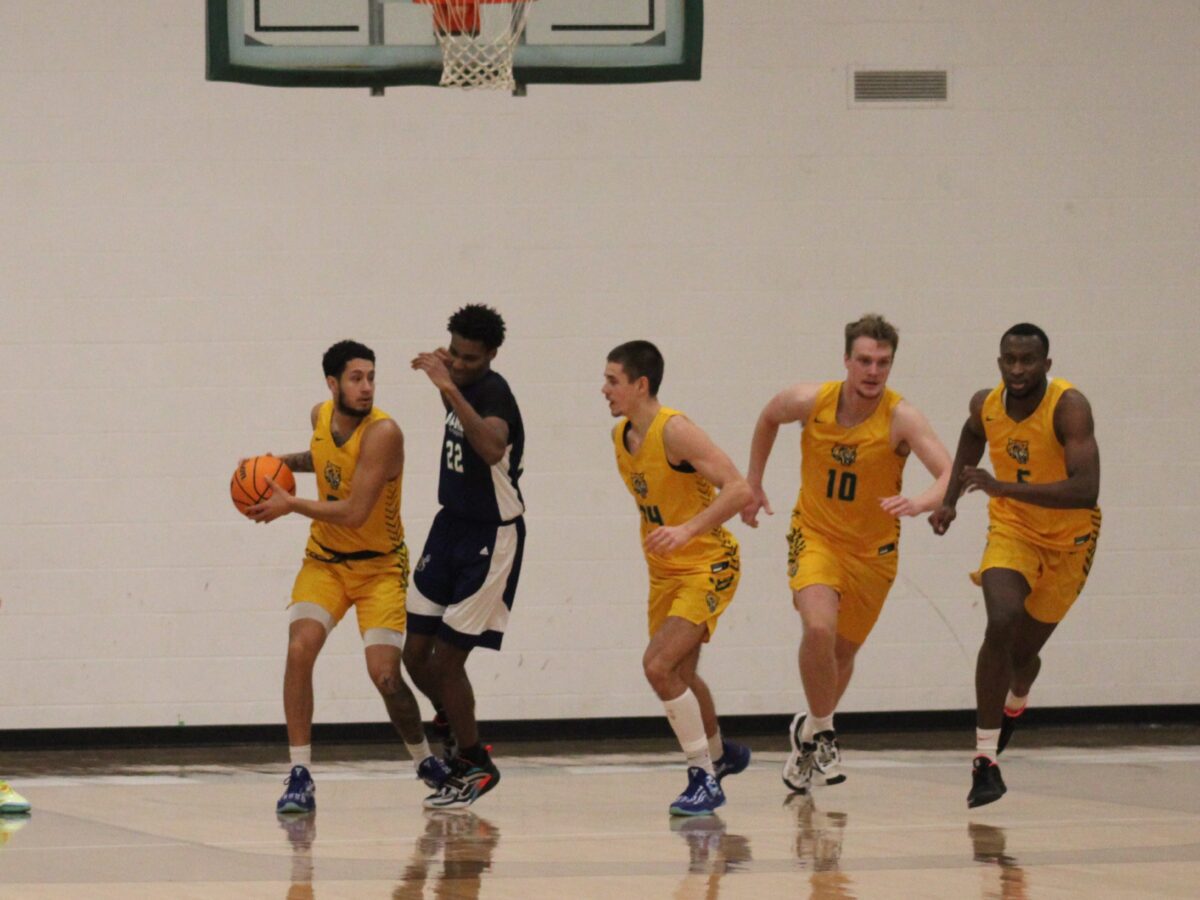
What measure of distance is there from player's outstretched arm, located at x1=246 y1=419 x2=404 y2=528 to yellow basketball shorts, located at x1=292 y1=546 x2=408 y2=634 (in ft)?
0.88

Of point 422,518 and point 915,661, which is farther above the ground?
point 422,518

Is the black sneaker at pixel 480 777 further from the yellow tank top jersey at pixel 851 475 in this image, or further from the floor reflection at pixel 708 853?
the yellow tank top jersey at pixel 851 475

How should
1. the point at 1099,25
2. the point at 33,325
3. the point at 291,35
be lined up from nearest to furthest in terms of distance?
1. the point at 291,35
2. the point at 33,325
3. the point at 1099,25

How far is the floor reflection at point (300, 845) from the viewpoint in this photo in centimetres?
563

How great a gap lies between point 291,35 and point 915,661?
16.4 ft

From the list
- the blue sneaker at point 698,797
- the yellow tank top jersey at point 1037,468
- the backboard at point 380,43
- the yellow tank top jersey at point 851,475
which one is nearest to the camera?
the blue sneaker at point 698,797

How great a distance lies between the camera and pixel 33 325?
10250 mm

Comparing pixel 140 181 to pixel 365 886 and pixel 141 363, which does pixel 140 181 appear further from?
pixel 365 886

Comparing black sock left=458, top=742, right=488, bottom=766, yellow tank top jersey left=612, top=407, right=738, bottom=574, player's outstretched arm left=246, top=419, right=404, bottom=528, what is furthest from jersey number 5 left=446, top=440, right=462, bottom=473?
black sock left=458, top=742, right=488, bottom=766

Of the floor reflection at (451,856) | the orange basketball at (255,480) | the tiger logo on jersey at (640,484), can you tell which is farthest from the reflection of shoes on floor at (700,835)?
the orange basketball at (255,480)

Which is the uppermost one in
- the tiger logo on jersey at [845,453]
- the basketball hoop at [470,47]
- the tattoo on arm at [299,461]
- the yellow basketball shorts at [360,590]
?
the basketball hoop at [470,47]

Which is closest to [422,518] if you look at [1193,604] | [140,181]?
[140,181]

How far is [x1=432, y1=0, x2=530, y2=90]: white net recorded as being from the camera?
8.41 m

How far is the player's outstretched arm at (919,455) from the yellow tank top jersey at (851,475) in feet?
0.20
